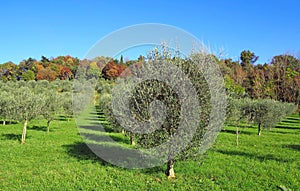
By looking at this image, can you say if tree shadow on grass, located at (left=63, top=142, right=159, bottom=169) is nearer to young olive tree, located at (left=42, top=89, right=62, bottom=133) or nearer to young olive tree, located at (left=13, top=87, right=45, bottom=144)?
young olive tree, located at (left=13, top=87, right=45, bottom=144)

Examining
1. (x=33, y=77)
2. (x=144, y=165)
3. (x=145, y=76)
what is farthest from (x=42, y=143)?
(x=33, y=77)

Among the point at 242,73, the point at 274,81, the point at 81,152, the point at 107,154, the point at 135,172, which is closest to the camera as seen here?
the point at 135,172

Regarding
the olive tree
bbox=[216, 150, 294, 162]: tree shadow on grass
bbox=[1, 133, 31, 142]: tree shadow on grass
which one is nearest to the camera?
the olive tree

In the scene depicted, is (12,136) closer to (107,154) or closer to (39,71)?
(107,154)

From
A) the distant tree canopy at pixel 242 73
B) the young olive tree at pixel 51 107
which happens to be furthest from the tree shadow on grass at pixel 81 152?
the distant tree canopy at pixel 242 73

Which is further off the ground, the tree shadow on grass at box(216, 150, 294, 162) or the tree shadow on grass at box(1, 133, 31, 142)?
the tree shadow on grass at box(216, 150, 294, 162)

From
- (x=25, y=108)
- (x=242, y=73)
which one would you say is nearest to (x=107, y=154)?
(x=25, y=108)

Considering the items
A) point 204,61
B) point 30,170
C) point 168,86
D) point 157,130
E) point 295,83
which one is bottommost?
point 30,170

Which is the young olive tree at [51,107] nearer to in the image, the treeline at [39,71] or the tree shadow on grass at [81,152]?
the tree shadow on grass at [81,152]

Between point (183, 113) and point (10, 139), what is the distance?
15.0m

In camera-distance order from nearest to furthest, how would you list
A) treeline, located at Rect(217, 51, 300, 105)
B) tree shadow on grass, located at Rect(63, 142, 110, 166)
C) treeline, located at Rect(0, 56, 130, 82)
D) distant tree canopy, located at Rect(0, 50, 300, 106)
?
tree shadow on grass, located at Rect(63, 142, 110, 166) < distant tree canopy, located at Rect(0, 50, 300, 106) < treeline, located at Rect(217, 51, 300, 105) < treeline, located at Rect(0, 56, 130, 82)

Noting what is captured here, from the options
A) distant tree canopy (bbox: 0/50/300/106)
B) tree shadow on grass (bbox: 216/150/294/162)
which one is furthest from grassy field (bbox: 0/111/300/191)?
distant tree canopy (bbox: 0/50/300/106)

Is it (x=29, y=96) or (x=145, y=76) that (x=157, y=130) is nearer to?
(x=145, y=76)

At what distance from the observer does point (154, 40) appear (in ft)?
35.5
